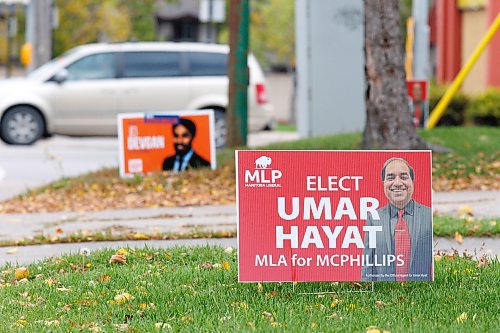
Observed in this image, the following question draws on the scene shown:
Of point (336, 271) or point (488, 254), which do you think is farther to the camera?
point (488, 254)

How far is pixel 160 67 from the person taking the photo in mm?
21781

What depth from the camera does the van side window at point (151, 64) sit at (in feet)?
71.3

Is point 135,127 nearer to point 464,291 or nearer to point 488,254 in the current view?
point 488,254

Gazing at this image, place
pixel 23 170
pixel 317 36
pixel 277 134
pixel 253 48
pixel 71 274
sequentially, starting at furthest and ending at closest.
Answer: pixel 253 48 < pixel 277 134 < pixel 317 36 < pixel 23 170 < pixel 71 274

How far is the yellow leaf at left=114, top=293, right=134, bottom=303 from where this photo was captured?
22.4ft

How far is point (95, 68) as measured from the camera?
21.7 m

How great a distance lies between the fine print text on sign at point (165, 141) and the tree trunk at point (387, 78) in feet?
6.25

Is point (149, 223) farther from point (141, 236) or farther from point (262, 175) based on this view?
point (262, 175)

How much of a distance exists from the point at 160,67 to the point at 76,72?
152cm

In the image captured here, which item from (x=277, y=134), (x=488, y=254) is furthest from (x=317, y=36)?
(x=488, y=254)

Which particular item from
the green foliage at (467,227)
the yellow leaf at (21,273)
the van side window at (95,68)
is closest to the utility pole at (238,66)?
the van side window at (95,68)

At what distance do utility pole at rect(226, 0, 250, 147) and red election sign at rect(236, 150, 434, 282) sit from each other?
9650mm

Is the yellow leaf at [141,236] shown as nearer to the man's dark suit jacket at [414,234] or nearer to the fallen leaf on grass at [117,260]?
the fallen leaf on grass at [117,260]

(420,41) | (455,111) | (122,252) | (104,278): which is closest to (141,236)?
(122,252)
